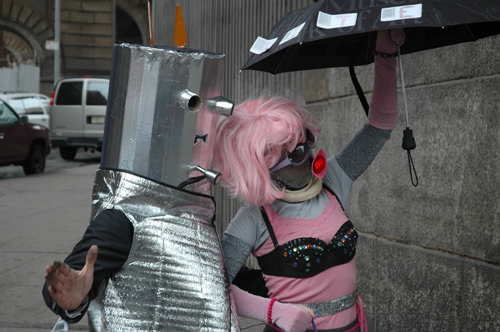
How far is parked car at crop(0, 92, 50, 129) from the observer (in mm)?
18673

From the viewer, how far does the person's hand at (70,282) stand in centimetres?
183

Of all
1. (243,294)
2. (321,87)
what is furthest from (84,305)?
(321,87)

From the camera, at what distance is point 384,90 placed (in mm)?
2551

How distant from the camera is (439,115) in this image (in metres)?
3.55

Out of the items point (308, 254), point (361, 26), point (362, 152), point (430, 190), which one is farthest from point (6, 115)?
point (361, 26)

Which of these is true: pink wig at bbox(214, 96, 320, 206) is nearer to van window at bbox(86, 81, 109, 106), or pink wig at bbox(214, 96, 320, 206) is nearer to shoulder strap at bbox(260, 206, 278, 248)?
shoulder strap at bbox(260, 206, 278, 248)

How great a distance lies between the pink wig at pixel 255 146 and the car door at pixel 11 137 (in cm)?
1157

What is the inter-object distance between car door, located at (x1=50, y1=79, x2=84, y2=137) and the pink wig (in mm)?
14456

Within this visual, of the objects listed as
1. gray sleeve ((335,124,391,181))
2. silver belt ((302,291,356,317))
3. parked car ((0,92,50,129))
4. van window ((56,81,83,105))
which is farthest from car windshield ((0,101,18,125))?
silver belt ((302,291,356,317))

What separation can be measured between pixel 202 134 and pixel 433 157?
180cm

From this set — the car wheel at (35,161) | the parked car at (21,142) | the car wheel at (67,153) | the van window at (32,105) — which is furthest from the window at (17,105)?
the car wheel at (35,161)

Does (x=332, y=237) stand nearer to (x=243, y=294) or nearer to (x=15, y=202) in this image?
(x=243, y=294)

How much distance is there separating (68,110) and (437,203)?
46.2 feet

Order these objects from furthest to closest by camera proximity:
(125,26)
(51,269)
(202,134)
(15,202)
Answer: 1. (125,26)
2. (15,202)
3. (202,134)
4. (51,269)
